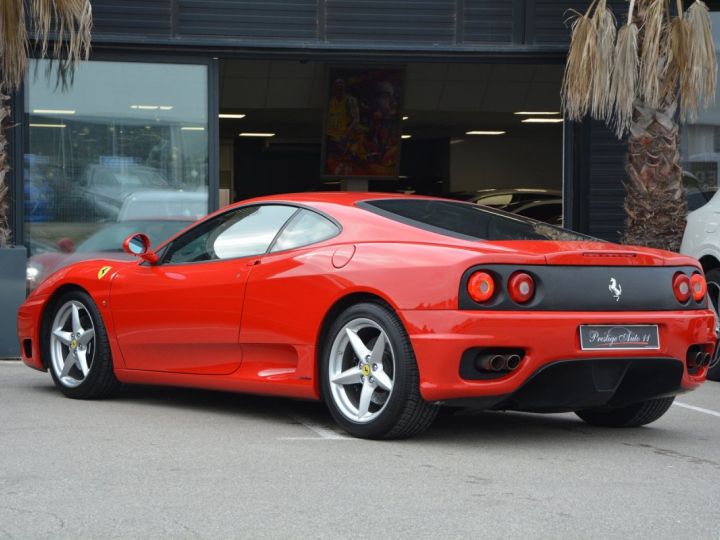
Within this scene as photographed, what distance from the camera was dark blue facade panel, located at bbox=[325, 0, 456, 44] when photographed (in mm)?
13172

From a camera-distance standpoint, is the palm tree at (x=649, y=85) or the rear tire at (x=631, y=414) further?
the palm tree at (x=649, y=85)

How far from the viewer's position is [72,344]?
7.77 m

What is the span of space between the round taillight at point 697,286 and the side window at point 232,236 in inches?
80.5

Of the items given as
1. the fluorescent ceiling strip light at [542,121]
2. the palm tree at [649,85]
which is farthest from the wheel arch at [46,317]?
the fluorescent ceiling strip light at [542,121]

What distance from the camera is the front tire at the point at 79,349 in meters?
7.59

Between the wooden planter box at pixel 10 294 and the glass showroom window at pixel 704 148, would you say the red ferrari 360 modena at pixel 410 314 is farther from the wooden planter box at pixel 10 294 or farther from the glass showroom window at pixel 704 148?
the glass showroom window at pixel 704 148

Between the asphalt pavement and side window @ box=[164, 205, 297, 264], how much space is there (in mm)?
853

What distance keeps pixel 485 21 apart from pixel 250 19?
235cm

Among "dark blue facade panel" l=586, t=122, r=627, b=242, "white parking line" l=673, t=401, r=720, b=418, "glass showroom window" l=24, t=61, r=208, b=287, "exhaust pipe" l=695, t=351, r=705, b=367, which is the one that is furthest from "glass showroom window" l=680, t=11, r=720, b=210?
"exhaust pipe" l=695, t=351, r=705, b=367

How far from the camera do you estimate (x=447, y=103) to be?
20406mm

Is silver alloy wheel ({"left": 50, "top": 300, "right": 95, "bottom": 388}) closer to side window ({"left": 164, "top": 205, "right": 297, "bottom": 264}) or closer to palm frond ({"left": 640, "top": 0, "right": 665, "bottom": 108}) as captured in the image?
side window ({"left": 164, "top": 205, "right": 297, "bottom": 264})

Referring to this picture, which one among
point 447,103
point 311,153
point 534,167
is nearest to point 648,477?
point 447,103

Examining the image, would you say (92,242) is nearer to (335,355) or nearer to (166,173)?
(166,173)

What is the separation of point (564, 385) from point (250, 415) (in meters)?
1.89
